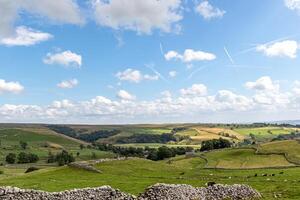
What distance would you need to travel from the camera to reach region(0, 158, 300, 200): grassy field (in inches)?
2258

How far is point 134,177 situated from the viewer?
2813 inches

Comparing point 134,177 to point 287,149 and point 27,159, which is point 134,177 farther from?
point 27,159

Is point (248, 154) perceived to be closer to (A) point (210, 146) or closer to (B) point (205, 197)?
(A) point (210, 146)

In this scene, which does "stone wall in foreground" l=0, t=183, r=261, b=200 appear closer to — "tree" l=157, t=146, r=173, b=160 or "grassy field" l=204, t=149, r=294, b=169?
"grassy field" l=204, t=149, r=294, b=169

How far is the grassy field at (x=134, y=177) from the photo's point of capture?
57.3 m

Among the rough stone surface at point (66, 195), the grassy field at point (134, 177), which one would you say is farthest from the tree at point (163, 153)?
the rough stone surface at point (66, 195)

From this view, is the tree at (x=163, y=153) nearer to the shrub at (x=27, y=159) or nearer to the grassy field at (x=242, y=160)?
the grassy field at (x=242, y=160)

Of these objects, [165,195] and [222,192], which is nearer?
[165,195]

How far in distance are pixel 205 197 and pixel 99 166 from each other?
155 feet

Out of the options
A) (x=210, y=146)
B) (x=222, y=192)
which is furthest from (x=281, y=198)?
(x=210, y=146)

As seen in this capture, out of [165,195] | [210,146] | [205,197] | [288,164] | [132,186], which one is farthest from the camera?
[210,146]

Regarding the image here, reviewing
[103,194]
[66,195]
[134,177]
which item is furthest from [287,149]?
[66,195]

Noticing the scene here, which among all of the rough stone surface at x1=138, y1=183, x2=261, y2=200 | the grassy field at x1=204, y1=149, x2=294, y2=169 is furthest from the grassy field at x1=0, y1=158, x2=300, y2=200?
the rough stone surface at x1=138, y1=183, x2=261, y2=200

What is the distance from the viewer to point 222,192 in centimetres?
4088
